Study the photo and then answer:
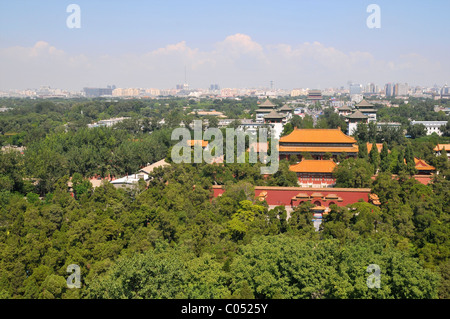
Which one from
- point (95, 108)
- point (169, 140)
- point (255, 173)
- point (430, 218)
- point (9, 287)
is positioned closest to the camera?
point (9, 287)

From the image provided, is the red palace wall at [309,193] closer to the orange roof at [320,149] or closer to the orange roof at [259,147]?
the orange roof at [320,149]

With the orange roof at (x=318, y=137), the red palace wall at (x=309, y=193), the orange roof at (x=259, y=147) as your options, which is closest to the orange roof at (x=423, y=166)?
the orange roof at (x=318, y=137)

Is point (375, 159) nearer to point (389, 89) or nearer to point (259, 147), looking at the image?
point (259, 147)

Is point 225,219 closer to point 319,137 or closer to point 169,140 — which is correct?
point 319,137

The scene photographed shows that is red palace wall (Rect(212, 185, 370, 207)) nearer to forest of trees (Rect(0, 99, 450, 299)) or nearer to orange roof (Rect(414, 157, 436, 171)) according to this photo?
forest of trees (Rect(0, 99, 450, 299))
